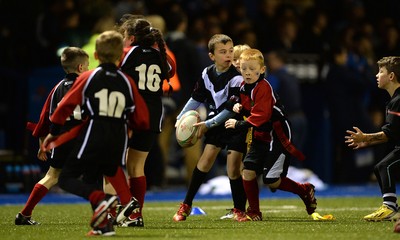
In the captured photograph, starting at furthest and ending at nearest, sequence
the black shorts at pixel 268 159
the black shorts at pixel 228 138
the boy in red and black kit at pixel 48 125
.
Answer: the black shorts at pixel 228 138, the black shorts at pixel 268 159, the boy in red and black kit at pixel 48 125

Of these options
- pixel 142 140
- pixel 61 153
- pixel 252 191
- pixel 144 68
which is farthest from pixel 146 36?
pixel 252 191

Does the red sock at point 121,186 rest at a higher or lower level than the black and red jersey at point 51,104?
lower

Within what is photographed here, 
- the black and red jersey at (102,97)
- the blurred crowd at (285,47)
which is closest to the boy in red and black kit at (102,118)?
the black and red jersey at (102,97)

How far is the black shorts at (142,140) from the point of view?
9.64 meters

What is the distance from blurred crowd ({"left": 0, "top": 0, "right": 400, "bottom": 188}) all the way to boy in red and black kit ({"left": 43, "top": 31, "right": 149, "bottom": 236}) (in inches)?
219

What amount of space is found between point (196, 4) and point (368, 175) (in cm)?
431

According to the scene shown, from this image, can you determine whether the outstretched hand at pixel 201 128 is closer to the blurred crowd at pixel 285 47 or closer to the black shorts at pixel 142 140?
the black shorts at pixel 142 140

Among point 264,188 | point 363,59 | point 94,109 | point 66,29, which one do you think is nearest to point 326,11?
point 363,59

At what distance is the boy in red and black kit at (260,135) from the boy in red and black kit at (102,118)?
163cm

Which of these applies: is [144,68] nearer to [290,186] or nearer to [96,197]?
[96,197]

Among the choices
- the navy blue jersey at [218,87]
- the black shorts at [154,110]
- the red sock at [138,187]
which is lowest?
the red sock at [138,187]

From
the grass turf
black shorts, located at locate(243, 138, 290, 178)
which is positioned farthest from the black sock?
black shorts, located at locate(243, 138, 290, 178)

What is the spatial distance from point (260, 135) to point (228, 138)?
451 millimetres

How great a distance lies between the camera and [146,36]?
380 inches
